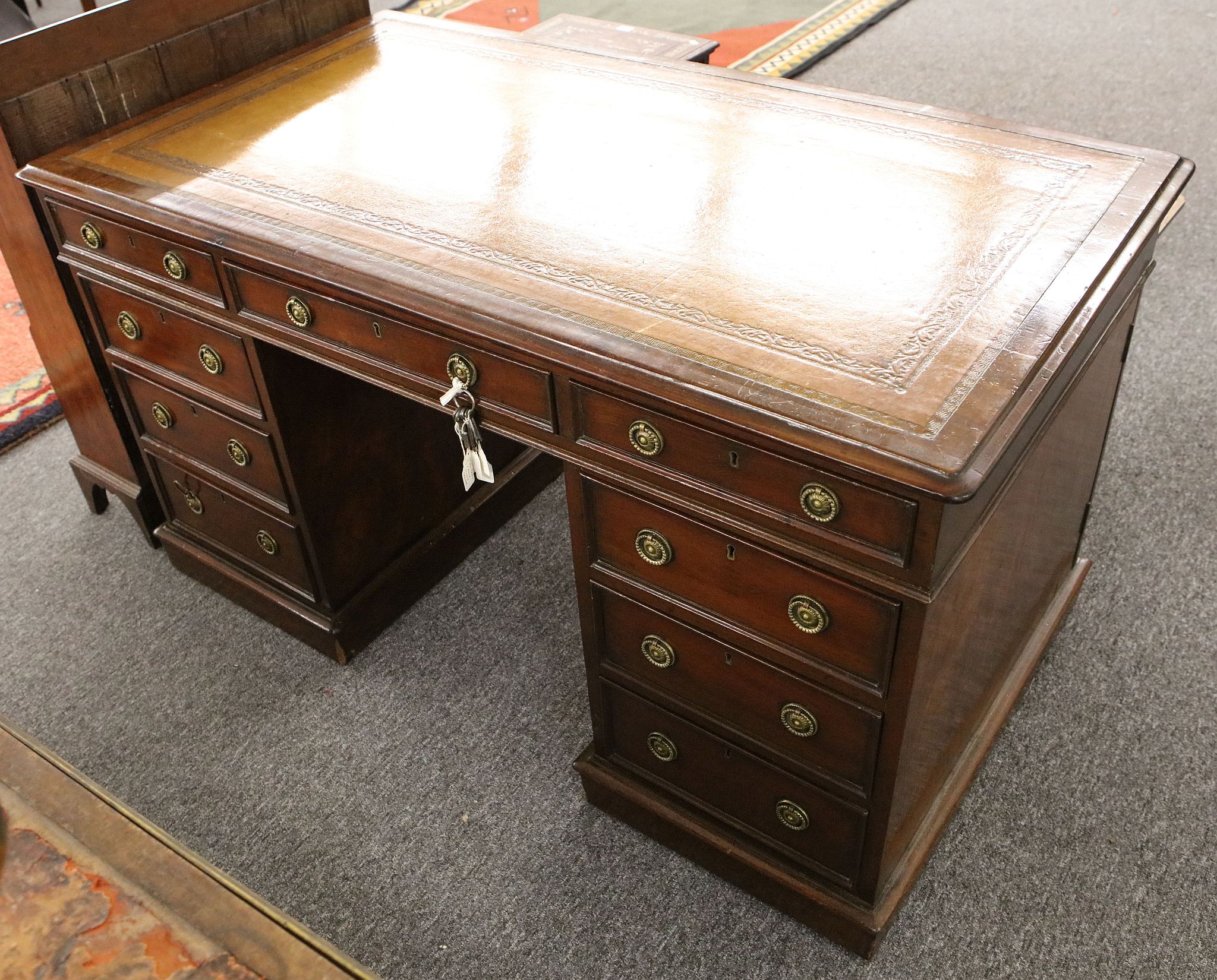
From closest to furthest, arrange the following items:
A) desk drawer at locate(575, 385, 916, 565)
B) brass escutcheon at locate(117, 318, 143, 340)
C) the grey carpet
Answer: desk drawer at locate(575, 385, 916, 565), the grey carpet, brass escutcheon at locate(117, 318, 143, 340)

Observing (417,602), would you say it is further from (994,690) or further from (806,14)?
(806,14)

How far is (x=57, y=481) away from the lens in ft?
8.11

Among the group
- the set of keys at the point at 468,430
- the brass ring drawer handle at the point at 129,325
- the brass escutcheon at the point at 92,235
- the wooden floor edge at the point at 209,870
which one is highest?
the brass escutcheon at the point at 92,235

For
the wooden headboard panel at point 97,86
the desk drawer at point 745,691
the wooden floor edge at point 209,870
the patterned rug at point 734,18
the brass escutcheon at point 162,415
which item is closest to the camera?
the wooden floor edge at point 209,870

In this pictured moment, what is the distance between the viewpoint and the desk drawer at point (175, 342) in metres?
1.70

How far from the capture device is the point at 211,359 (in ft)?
5.65

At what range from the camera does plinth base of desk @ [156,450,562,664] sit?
201 centimetres

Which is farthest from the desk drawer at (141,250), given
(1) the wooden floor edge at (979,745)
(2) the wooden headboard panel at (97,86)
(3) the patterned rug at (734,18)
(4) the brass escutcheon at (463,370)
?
(3) the patterned rug at (734,18)

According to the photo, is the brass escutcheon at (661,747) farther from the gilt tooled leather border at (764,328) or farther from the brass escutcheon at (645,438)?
the gilt tooled leather border at (764,328)

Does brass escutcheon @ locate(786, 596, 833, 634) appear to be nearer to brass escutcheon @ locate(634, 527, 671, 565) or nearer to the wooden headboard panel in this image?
brass escutcheon @ locate(634, 527, 671, 565)

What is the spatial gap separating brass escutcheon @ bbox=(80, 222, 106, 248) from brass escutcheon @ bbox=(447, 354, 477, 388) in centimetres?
71

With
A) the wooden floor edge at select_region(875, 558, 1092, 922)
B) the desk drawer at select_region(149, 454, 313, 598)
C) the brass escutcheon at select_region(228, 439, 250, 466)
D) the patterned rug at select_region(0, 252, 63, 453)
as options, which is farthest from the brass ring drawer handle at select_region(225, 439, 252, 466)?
the wooden floor edge at select_region(875, 558, 1092, 922)

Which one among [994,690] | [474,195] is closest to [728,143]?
[474,195]

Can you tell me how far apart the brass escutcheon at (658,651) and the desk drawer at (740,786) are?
10 cm
